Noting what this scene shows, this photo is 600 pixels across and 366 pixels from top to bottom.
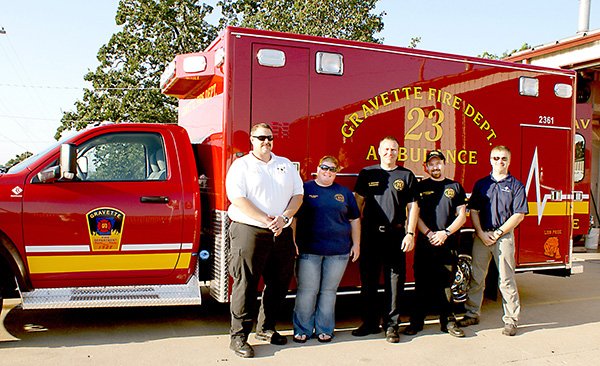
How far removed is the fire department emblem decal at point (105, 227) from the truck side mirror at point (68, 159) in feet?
1.28

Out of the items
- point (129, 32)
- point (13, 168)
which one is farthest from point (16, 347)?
point (129, 32)

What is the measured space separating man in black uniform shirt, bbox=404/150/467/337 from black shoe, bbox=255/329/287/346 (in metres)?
1.25

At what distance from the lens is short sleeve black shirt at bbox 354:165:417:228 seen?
4938 mm

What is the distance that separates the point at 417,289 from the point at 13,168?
3823 mm

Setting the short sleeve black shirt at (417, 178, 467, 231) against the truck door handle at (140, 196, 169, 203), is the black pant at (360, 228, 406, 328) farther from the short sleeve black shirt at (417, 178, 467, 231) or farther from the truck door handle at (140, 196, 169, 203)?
the truck door handle at (140, 196, 169, 203)

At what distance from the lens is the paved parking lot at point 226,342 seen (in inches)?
176

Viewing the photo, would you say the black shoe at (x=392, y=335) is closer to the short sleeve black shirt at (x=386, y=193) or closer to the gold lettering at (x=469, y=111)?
the short sleeve black shirt at (x=386, y=193)

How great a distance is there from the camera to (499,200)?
535 cm

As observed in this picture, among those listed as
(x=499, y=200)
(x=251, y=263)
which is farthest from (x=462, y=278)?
(x=251, y=263)

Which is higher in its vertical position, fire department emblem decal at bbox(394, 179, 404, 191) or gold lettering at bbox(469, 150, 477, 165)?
gold lettering at bbox(469, 150, 477, 165)

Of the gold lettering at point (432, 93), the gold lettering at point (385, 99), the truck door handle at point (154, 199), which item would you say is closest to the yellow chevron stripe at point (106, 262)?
the truck door handle at point (154, 199)

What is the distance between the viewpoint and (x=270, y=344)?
4859mm

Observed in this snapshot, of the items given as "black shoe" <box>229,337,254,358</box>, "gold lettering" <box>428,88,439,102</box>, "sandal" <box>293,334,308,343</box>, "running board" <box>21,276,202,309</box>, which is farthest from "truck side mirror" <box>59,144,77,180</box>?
"gold lettering" <box>428,88,439,102</box>

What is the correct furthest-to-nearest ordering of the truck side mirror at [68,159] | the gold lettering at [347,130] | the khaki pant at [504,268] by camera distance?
the khaki pant at [504,268], the gold lettering at [347,130], the truck side mirror at [68,159]
